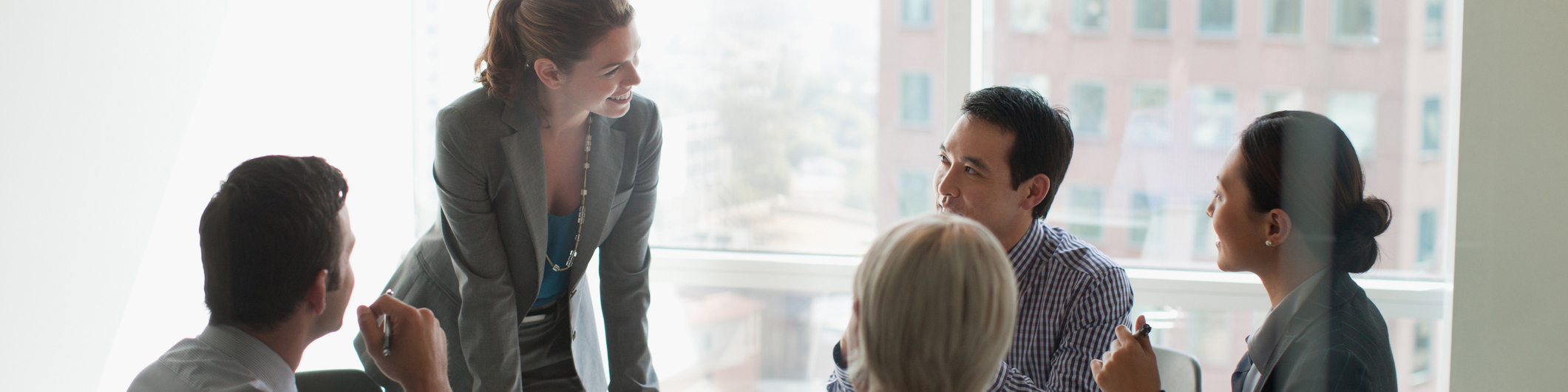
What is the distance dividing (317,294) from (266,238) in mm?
113

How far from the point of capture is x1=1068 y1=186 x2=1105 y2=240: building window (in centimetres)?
273

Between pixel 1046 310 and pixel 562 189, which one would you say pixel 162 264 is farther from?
pixel 1046 310

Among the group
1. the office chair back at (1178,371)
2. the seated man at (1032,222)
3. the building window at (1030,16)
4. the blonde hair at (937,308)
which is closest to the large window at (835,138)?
the building window at (1030,16)

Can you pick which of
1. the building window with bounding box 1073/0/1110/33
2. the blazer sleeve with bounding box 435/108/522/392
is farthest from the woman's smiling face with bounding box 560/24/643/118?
the building window with bounding box 1073/0/1110/33

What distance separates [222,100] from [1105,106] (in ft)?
8.24

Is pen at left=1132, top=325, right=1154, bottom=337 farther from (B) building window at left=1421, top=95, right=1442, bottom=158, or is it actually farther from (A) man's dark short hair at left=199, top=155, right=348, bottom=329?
(B) building window at left=1421, top=95, right=1442, bottom=158

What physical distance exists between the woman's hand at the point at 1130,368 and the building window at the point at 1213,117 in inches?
59.8

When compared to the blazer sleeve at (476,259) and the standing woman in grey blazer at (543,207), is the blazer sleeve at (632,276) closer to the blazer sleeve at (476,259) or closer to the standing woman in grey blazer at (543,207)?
the standing woman in grey blazer at (543,207)

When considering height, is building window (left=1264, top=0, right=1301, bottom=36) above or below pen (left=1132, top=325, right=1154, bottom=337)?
above

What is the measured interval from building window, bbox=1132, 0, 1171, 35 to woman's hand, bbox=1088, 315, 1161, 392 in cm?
154

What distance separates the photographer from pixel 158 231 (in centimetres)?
214

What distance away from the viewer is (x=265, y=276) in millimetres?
1190

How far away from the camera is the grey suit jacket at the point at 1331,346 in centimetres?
119

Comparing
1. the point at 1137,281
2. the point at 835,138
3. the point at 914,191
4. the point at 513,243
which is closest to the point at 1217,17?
the point at 1137,281
